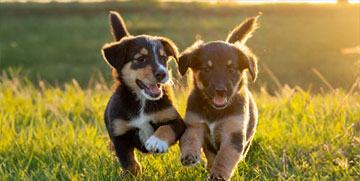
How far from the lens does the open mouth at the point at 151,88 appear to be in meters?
4.13

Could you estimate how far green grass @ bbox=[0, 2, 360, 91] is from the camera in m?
16.0

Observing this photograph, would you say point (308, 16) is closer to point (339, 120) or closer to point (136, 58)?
point (339, 120)

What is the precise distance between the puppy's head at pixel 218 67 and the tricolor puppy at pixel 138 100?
31 cm

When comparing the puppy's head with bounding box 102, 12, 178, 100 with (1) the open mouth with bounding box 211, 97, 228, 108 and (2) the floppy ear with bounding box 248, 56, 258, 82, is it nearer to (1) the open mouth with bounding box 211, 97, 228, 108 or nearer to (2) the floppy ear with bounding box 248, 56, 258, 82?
(1) the open mouth with bounding box 211, 97, 228, 108

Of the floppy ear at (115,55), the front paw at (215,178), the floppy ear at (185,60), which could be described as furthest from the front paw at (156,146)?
the floppy ear at (115,55)

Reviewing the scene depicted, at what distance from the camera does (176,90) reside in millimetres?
5824

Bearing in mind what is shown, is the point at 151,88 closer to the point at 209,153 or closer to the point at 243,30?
the point at 209,153

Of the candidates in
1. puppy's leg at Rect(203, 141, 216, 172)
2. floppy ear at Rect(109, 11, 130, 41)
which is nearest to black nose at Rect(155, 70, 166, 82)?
puppy's leg at Rect(203, 141, 216, 172)

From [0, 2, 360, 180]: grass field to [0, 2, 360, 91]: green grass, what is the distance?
6cm

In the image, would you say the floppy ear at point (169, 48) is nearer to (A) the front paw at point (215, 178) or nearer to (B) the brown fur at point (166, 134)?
(B) the brown fur at point (166, 134)

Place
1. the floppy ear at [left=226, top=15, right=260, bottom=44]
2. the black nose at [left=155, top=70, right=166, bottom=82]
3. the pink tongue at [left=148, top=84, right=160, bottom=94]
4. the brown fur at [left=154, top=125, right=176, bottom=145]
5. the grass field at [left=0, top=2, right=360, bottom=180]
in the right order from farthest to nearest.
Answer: the floppy ear at [left=226, top=15, right=260, bottom=44] → the grass field at [left=0, top=2, right=360, bottom=180] → the pink tongue at [left=148, top=84, right=160, bottom=94] → the black nose at [left=155, top=70, right=166, bottom=82] → the brown fur at [left=154, top=125, right=176, bottom=145]

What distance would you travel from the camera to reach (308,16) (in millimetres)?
21688

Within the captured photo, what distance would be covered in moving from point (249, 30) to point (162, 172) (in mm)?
2012

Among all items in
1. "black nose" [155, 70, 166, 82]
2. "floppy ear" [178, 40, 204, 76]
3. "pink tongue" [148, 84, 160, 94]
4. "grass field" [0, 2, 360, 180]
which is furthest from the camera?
"grass field" [0, 2, 360, 180]
